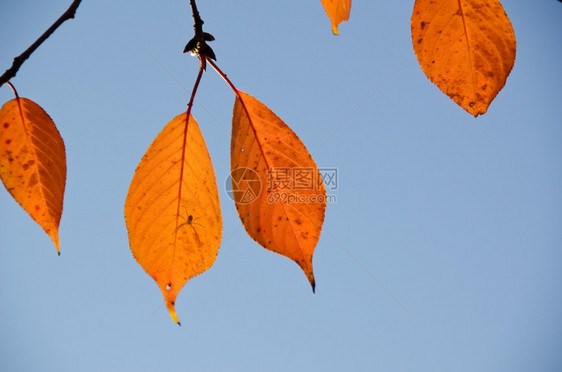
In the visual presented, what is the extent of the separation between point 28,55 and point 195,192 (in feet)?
0.69

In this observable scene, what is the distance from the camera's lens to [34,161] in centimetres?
51

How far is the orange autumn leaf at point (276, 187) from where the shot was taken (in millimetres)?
423

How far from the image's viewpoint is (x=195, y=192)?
0.47 m

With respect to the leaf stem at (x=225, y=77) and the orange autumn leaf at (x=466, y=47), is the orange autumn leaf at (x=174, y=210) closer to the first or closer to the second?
the leaf stem at (x=225, y=77)

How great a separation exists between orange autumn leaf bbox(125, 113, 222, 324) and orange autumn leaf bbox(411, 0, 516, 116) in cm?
26

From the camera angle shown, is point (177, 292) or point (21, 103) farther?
point (21, 103)

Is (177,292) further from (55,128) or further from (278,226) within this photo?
Answer: (55,128)

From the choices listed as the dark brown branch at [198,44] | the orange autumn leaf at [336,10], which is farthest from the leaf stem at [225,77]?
the orange autumn leaf at [336,10]

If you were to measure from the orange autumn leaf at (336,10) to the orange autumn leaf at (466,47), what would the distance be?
8 cm

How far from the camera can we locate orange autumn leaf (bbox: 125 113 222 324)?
428 mm

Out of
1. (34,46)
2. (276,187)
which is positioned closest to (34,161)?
(34,46)

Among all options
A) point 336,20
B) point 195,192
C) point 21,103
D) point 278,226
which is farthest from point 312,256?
point 21,103

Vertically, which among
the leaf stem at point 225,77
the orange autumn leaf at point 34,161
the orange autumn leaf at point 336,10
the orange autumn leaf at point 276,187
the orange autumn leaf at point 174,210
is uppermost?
the orange autumn leaf at point 336,10

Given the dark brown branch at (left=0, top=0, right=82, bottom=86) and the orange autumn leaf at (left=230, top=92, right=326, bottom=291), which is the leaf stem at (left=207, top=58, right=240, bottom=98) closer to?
the orange autumn leaf at (left=230, top=92, right=326, bottom=291)
